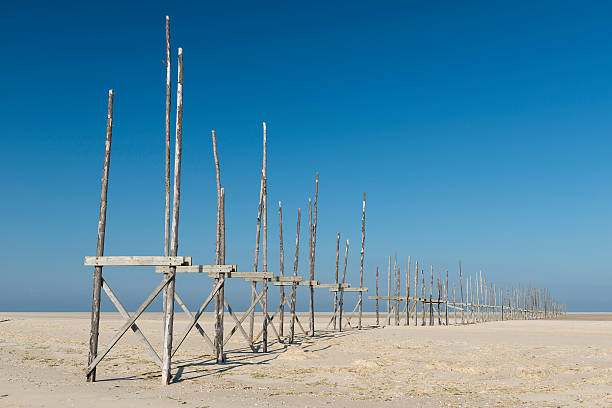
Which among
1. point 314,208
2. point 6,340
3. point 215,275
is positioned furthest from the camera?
point 314,208

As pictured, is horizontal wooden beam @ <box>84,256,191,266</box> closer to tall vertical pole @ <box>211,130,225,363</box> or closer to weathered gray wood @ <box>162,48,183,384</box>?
weathered gray wood @ <box>162,48,183,384</box>

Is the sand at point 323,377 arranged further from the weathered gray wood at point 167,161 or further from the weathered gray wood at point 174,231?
the weathered gray wood at point 167,161

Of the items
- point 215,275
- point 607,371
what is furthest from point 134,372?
point 607,371

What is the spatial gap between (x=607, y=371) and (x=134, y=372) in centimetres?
1309

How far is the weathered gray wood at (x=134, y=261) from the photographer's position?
1334 centimetres

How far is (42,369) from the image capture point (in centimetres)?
1600

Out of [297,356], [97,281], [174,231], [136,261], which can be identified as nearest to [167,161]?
[174,231]

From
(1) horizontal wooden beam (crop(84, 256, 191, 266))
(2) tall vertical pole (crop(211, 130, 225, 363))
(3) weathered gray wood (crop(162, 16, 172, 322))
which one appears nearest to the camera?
(1) horizontal wooden beam (crop(84, 256, 191, 266))

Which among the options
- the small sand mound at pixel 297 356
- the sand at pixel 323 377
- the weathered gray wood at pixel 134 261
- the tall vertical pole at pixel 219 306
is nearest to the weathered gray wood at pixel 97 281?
the weathered gray wood at pixel 134 261

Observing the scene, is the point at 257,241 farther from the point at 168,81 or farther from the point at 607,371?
the point at 607,371

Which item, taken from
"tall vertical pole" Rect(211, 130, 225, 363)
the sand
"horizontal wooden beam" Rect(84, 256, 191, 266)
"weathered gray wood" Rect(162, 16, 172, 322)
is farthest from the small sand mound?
"horizontal wooden beam" Rect(84, 256, 191, 266)

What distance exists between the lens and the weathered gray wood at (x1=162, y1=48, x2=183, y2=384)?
13.4 meters

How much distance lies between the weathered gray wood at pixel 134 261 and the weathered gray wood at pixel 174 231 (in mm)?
306

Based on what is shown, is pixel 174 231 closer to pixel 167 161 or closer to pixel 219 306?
pixel 167 161
